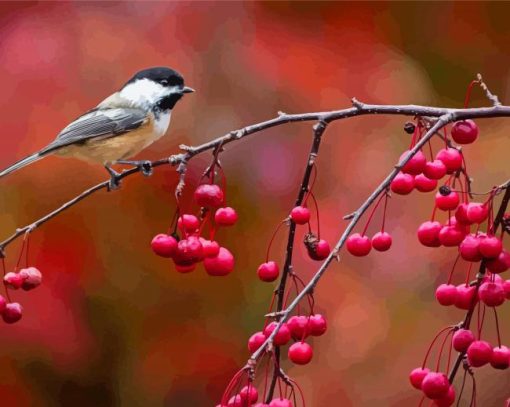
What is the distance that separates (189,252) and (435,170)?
15.0 inches

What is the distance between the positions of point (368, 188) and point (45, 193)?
1.15 meters

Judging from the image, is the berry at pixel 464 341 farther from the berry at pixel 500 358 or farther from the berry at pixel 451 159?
the berry at pixel 451 159

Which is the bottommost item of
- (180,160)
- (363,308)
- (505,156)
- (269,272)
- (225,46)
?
(363,308)

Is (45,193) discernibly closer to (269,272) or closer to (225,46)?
(225,46)

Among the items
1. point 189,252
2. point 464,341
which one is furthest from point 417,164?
point 189,252

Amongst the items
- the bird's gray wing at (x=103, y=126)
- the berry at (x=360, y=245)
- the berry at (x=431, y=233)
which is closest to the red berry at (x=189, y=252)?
the berry at (x=360, y=245)

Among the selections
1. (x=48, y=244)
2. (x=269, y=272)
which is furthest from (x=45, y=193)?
(x=269, y=272)

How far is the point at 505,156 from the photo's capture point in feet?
9.46

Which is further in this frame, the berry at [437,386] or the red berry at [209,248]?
the red berry at [209,248]

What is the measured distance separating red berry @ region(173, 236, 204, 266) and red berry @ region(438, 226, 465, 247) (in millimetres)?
364

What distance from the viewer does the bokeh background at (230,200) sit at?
292 centimetres

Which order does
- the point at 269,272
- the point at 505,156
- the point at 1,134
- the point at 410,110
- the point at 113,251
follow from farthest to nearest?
the point at 113,251, the point at 1,134, the point at 505,156, the point at 269,272, the point at 410,110

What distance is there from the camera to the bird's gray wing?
2.24 m

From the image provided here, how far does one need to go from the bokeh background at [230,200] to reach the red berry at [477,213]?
174cm
